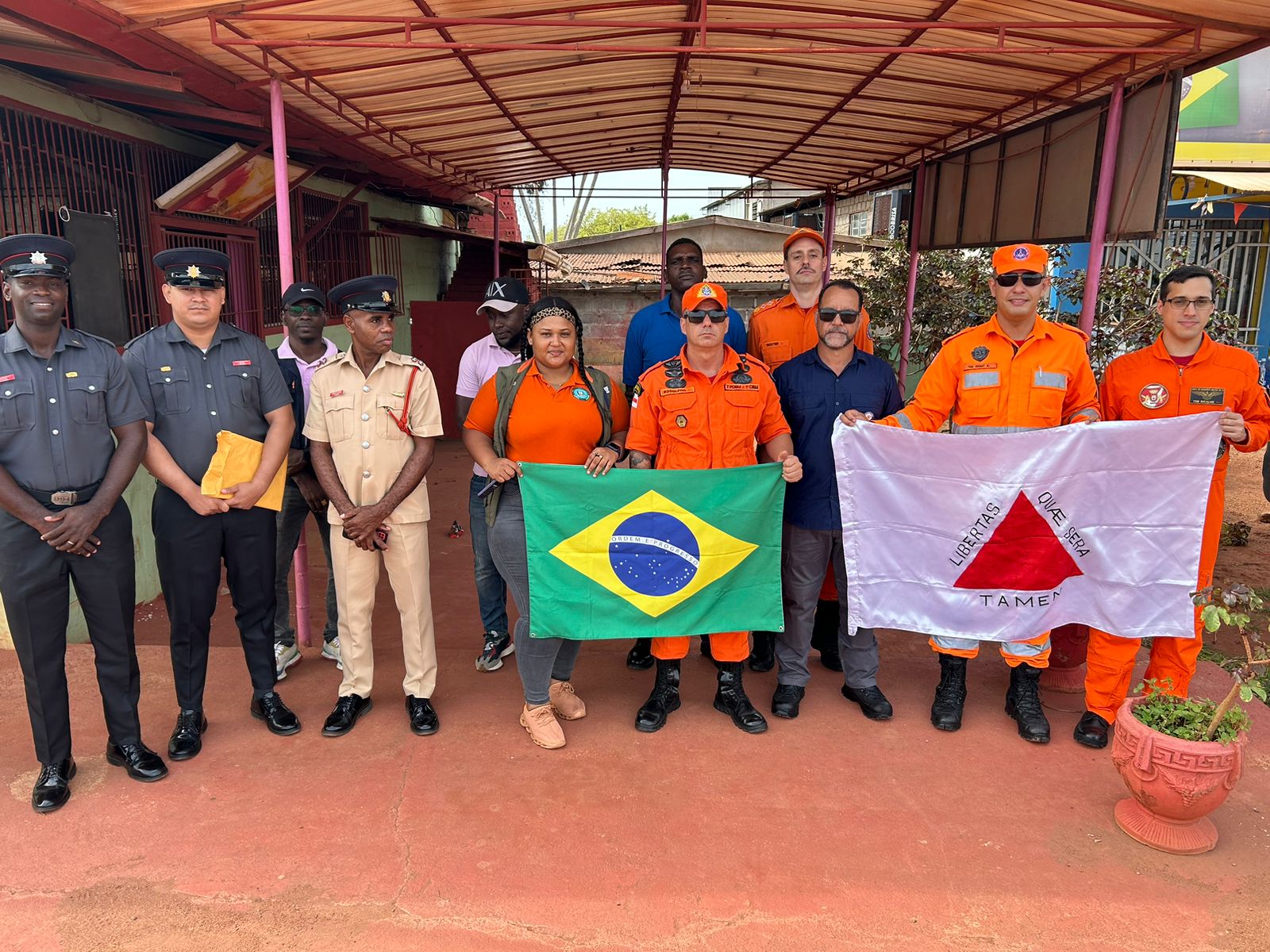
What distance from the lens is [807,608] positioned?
3.63 m

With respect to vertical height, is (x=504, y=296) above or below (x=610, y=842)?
above

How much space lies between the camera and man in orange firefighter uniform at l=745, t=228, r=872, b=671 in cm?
400

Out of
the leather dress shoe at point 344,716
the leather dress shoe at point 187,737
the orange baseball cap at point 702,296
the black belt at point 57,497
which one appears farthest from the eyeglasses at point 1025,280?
the leather dress shoe at point 187,737

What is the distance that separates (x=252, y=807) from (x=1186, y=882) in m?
3.11

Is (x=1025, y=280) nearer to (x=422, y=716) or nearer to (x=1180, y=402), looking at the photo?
(x=1180, y=402)

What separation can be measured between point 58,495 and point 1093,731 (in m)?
4.01

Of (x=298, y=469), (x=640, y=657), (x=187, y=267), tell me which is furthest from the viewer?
(x=640, y=657)

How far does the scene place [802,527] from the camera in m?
3.56

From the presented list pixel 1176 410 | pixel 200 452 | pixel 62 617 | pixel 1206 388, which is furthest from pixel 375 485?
pixel 1206 388

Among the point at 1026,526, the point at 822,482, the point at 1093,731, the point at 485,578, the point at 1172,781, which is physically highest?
the point at 822,482

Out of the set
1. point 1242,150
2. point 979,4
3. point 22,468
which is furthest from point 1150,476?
point 1242,150

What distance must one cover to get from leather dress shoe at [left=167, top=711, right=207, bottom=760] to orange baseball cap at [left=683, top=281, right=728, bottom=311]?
8.42ft

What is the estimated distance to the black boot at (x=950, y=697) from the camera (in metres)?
3.54

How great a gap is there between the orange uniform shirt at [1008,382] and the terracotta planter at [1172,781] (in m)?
1.17
